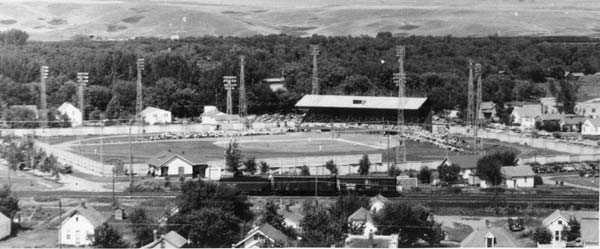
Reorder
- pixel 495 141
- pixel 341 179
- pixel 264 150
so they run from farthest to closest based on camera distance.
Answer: pixel 495 141
pixel 264 150
pixel 341 179

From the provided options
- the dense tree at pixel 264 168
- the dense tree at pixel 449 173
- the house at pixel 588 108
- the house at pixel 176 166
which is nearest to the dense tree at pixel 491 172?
the dense tree at pixel 449 173

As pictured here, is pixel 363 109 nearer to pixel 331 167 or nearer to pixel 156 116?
pixel 156 116

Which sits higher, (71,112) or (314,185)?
(71,112)

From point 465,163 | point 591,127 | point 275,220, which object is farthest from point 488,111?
point 275,220

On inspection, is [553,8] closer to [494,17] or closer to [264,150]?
[494,17]

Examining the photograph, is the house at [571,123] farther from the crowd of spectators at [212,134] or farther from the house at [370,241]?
the house at [370,241]

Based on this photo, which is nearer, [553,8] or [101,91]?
[101,91]

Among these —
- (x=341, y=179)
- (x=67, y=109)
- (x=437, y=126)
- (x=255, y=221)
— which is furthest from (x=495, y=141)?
(x=255, y=221)
